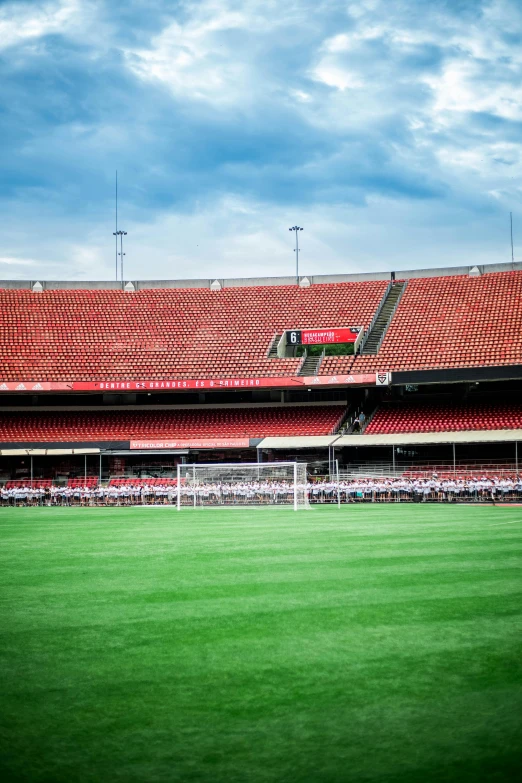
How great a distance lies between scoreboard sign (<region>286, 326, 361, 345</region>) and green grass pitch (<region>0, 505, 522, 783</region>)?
3246 centimetres

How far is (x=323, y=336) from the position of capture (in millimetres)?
44812

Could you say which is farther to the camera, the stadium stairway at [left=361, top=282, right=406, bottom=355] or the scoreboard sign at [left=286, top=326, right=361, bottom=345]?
the scoreboard sign at [left=286, top=326, right=361, bottom=345]

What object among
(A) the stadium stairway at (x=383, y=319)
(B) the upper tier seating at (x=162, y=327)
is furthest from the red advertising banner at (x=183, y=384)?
(A) the stadium stairway at (x=383, y=319)

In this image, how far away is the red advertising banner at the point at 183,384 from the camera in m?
41.5

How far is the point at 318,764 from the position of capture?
14.5 ft

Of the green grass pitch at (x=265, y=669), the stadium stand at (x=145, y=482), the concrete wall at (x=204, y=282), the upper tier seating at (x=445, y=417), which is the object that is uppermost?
the concrete wall at (x=204, y=282)

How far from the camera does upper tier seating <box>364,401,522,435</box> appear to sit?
37.4 meters

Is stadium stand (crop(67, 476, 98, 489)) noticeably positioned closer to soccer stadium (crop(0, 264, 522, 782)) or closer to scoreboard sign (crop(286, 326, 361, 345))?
soccer stadium (crop(0, 264, 522, 782))

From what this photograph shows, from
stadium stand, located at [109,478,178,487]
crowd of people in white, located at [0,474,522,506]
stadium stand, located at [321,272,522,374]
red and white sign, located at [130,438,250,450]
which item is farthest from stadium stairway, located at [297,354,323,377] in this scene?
stadium stand, located at [109,478,178,487]

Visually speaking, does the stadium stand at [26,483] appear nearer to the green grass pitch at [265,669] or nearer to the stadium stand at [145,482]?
the stadium stand at [145,482]

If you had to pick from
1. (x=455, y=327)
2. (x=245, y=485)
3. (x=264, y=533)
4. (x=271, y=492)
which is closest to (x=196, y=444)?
(x=245, y=485)

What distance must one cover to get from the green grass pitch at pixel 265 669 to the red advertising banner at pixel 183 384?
1144 inches

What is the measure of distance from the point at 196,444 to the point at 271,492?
870 centimetres

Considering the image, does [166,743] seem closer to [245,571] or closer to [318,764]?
[318,764]
